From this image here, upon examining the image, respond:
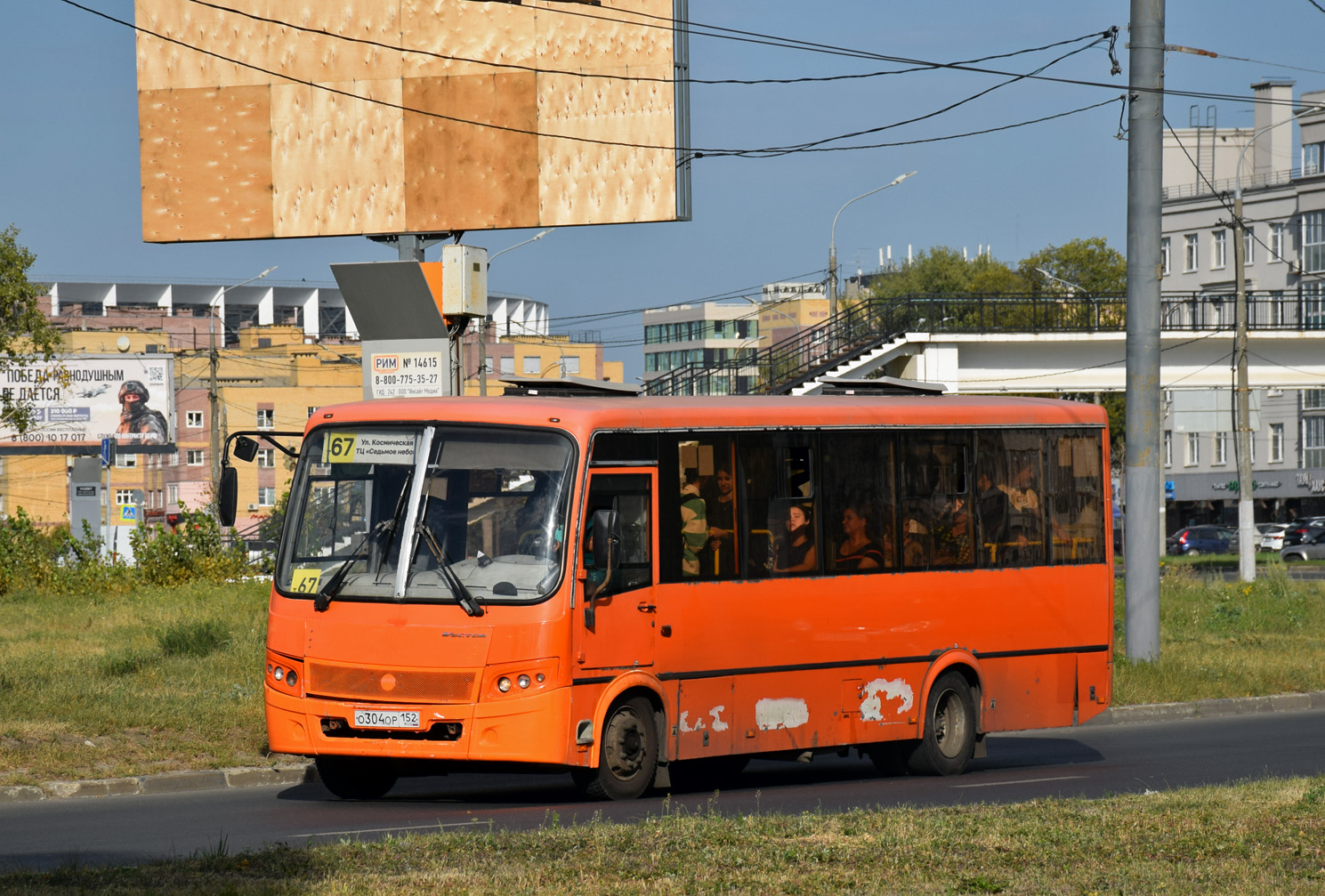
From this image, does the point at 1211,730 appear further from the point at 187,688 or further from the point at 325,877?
the point at 325,877

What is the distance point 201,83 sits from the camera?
23234 millimetres

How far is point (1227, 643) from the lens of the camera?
24.0m

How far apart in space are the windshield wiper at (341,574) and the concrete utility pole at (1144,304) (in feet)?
35.7

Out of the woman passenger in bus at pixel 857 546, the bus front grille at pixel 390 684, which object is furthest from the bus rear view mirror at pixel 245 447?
the woman passenger in bus at pixel 857 546

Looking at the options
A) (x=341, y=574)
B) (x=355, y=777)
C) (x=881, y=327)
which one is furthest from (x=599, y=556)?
(x=881, y=327)

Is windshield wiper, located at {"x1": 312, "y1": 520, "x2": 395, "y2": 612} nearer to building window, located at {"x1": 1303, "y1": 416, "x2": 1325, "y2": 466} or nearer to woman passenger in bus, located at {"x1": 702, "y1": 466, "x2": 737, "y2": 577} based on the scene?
woman passenger in bus, located at {"x1": 702, "y1": 466, "x2": 737, "y2": 577}

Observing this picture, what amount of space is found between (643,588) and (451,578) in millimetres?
1376

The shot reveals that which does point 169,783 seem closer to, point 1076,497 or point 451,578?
point 451,578

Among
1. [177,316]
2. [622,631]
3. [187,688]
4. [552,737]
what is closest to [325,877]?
[552,737]

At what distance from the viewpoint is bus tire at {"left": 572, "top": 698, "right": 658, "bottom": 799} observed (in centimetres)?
1158

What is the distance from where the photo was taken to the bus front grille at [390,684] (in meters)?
11.2

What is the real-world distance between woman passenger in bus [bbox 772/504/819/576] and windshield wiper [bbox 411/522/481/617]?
2.49 meters

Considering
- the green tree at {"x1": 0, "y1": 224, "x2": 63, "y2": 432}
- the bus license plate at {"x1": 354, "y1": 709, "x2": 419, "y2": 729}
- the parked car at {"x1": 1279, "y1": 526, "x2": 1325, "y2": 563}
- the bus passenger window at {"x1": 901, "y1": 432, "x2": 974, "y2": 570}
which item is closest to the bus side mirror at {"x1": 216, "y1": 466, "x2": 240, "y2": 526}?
the bus license plate at {"x1": 354, "y1": 709, "x2": 419, "y2": 729}

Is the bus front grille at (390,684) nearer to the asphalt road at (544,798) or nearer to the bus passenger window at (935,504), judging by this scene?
the asphalt road at (544,798)
